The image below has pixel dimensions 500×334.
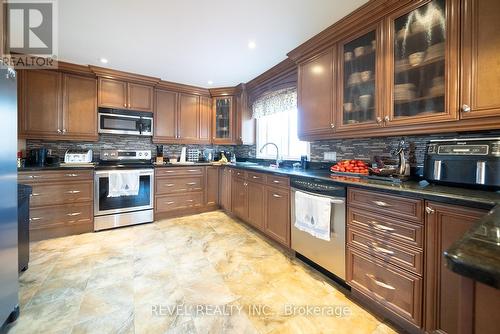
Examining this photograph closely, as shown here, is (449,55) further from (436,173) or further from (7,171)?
(7,171)

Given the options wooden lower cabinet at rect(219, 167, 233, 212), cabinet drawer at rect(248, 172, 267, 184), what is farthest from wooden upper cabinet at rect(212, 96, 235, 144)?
cabinet drawer at rect(248, 172, 267, 184)

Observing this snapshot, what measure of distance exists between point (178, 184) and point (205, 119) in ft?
4.70

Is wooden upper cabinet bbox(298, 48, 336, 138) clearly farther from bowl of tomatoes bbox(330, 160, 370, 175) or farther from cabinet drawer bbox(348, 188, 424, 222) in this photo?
cabinet drawer bbox(348, 188, 424, 222)

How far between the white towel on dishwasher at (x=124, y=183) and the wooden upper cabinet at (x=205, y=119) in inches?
57.7

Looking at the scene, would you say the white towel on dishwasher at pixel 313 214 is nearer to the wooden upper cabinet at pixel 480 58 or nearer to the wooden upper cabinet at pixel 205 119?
the wooden upper cabinet at pixel 480 58

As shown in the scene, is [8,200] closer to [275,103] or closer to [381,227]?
[381,227]

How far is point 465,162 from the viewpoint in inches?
52.9

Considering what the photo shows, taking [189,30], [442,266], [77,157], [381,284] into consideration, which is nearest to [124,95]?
[77,157]

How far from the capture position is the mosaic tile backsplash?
6.01 feet

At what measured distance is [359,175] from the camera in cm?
200

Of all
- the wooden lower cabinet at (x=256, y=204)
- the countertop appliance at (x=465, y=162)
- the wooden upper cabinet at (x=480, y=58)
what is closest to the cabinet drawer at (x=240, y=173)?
the wooden lower cabinet at (x=256, y=204)

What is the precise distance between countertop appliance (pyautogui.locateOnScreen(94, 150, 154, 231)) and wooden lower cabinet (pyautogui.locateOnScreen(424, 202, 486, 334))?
3.44 metres

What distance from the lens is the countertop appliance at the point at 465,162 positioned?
4.08 ft

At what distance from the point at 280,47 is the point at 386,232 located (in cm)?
226
